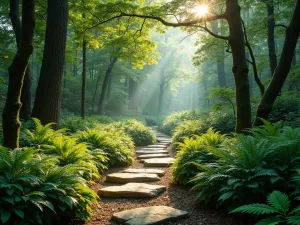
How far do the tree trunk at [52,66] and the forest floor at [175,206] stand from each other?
10.2ft

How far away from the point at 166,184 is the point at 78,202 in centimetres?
272

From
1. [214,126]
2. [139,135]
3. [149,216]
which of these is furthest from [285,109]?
[149,216]

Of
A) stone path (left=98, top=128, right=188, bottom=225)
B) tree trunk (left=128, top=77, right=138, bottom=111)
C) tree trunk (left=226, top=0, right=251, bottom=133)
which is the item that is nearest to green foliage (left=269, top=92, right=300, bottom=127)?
tree trunk (left=226, top=0, right=251, bottom=133)

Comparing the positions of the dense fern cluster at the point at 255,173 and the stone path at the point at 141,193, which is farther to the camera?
the stone path at the point at 141,193

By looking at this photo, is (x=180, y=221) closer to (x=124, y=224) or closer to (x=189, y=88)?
(x=124, y=224)

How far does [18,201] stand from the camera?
116 inches

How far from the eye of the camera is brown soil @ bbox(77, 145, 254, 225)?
11.7 feet

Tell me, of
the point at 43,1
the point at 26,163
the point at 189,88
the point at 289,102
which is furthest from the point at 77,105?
the point at 189,88

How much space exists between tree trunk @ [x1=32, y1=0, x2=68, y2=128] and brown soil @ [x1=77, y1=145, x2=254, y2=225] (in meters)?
3.17

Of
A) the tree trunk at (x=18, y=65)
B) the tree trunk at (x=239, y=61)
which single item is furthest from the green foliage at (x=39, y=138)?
the tree trunk at (x=239, y=61)

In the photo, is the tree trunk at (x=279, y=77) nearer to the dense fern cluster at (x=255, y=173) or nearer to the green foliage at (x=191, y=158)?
the green foliage at (x=191, y=158)

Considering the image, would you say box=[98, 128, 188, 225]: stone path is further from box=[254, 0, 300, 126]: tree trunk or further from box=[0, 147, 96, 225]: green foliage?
box=[254, 0, 300, 126]: tree trunk

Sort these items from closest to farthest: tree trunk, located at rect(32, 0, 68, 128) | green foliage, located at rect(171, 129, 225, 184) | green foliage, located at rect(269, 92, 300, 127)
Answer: green foliage, located at rect(171, 129, 225, 184), tree trunk, located at rect(32, 0, 68, 128), green foliage, located at rect(269, 92, 300, 127)

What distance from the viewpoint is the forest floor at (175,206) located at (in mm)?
3574
